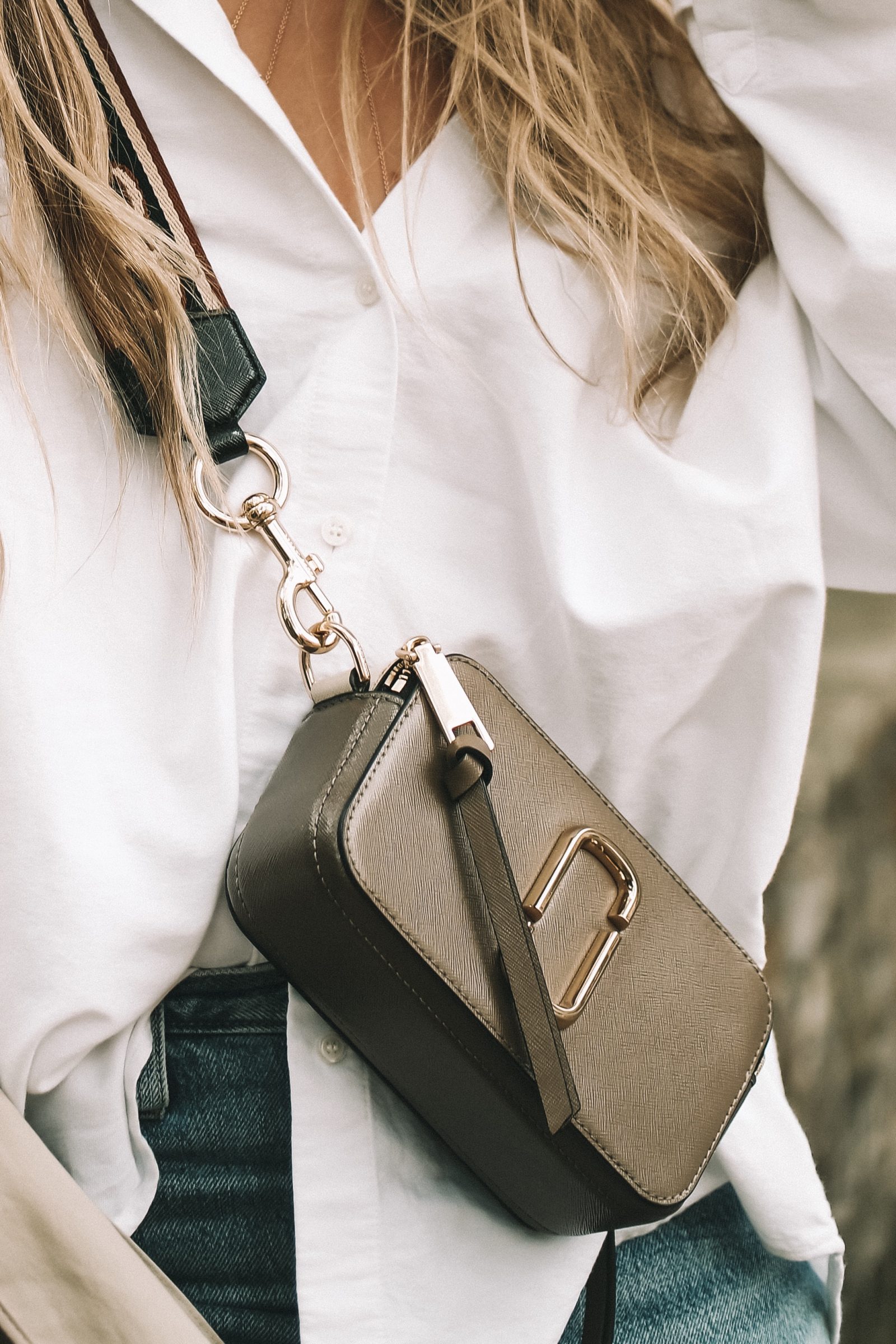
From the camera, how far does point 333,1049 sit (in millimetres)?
515

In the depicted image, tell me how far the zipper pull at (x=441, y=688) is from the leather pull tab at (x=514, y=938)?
1 cm

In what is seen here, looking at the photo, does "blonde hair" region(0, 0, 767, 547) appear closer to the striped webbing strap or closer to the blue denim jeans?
the striped webbing strap

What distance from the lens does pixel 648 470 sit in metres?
0.58

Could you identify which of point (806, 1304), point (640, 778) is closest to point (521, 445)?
point (640, 778)

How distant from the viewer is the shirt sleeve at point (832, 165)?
1.81ft

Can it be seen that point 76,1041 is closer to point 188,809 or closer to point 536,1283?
point 188,809

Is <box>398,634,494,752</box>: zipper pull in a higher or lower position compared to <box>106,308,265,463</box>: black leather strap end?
lower

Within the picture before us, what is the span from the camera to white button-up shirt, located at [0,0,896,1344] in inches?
19.2

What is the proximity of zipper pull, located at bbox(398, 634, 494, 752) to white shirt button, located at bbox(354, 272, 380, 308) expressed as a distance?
0.22 meters

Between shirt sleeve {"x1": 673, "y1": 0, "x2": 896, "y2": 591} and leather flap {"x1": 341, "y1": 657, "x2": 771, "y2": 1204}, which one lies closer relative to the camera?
leather flap {"x1": 341, "y1": 657, "x2": 771, "y2": 1204}

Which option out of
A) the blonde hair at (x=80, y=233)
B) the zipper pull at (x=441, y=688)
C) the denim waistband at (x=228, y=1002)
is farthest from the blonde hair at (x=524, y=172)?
the denim waistband at (x=228, y=1002)

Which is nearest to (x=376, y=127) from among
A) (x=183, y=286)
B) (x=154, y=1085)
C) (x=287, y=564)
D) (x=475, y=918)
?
(x=183, y=286)

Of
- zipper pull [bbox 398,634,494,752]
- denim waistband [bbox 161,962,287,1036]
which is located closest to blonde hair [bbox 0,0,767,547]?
zipper pull [bbox 398,634,494,752]

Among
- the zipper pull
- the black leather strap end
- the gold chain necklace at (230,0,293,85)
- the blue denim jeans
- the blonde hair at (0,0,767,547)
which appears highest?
the gold chain necklace at (230,0,293,85)
